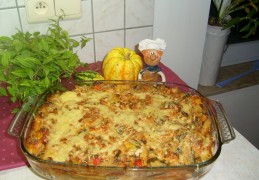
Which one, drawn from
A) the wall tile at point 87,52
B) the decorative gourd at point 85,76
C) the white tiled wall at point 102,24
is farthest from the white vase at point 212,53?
the decorative gourd at point 85,76

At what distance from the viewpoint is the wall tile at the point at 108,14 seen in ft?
3.43

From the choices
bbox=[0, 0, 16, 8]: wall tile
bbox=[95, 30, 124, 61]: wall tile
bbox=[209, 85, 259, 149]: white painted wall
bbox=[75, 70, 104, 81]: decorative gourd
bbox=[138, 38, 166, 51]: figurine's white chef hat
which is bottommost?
bbox=[209, 85, 259, 149]: white painted wall

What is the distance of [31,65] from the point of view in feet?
2.53

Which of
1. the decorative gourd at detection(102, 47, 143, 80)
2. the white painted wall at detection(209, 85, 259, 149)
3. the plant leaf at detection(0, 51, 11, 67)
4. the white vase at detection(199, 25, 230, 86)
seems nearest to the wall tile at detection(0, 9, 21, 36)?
the plant leaf at detection(0, 51, 11, 67)

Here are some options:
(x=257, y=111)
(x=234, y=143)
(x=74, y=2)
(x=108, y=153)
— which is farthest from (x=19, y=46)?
(x=257, y=111)

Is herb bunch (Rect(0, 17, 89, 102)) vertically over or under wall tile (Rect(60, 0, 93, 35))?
under

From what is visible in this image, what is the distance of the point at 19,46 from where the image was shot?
0.79m

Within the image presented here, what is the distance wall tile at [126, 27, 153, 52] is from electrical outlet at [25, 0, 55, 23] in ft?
1.02

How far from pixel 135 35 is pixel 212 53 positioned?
1.57ft

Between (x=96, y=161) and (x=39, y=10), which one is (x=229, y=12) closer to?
(x=39, y=10)

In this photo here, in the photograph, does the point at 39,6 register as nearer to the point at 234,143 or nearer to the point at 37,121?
the point at 37,121

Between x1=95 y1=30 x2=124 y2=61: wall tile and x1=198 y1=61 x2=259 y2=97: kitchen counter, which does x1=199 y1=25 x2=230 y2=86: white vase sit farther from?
x1=95 y1=30 x2=124 y2=61: wall tile

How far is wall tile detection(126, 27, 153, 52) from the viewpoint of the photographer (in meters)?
1.16

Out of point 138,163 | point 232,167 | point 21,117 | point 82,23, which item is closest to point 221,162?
point 232,167
